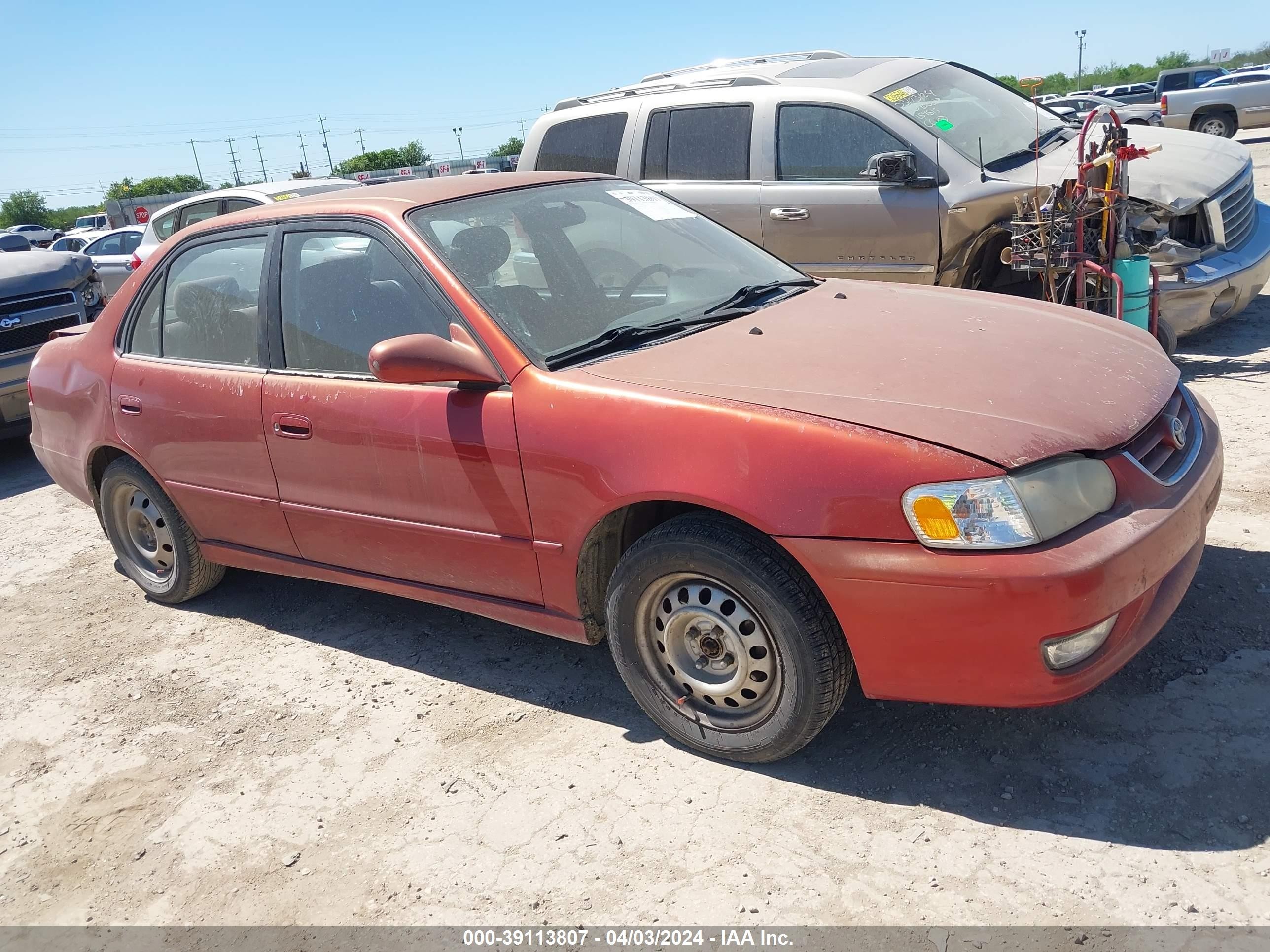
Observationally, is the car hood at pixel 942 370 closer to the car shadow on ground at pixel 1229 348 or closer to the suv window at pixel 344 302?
the suv window at pixel 344 302

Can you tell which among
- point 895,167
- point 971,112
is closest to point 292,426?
point 895,167

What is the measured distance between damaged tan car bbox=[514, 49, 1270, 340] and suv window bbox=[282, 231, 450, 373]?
10.7ft

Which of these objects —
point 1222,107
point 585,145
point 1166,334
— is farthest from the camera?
point 1222,107

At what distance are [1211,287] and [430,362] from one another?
5.06m

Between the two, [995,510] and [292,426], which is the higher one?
[292,426]

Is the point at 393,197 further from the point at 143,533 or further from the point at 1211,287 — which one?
the point at 1211,287

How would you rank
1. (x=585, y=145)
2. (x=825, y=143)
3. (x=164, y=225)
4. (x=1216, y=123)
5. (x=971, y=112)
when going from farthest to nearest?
1. (x=1216, y=123)
2. (x=164, y=225)
3. (x=585, y=145)
4. (x=971, y=112)
5. (x=825, y=143)

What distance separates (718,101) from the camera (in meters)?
6.99

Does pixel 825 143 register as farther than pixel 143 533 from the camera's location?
Yes

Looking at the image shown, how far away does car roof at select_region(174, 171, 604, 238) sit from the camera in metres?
3.68

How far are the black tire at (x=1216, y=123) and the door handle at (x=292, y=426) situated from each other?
929 inches

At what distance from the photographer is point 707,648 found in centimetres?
297

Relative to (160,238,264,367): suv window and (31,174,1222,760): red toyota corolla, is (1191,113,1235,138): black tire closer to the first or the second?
(31,174,1222,760): red toyota corolla

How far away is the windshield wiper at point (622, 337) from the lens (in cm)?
322
